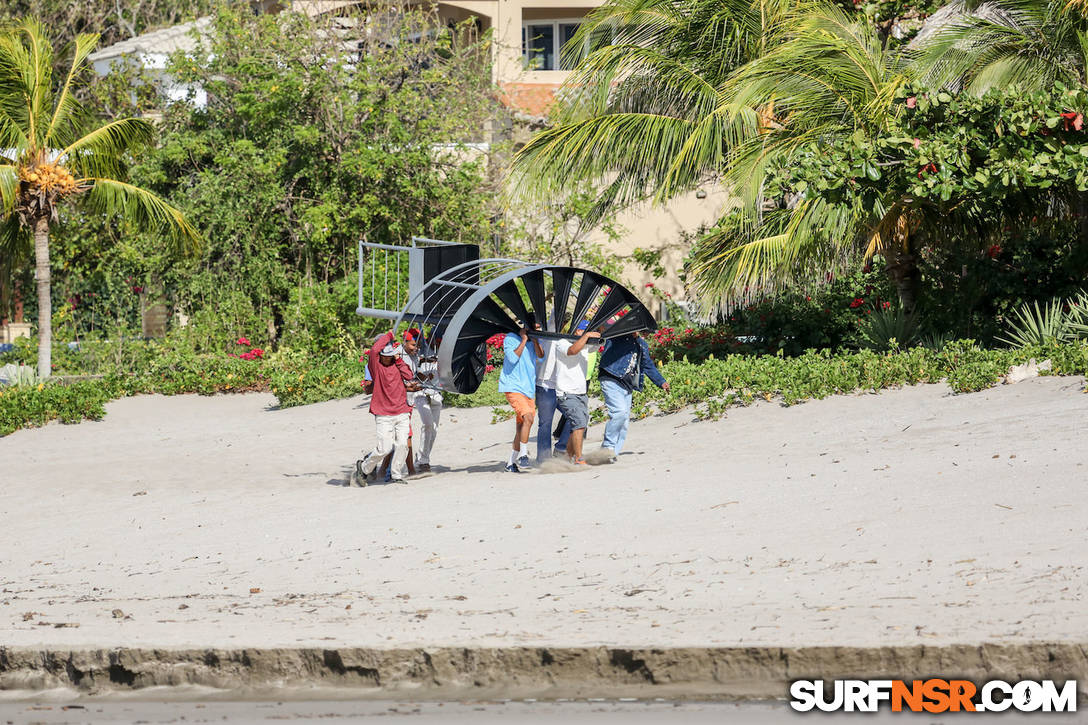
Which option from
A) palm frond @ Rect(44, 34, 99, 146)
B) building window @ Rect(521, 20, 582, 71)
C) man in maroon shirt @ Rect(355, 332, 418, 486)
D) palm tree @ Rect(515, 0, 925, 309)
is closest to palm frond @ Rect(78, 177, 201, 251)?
palm frond @ Rect(44, 34, 99, 146)

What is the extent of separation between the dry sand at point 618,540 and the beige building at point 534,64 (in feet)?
33.6

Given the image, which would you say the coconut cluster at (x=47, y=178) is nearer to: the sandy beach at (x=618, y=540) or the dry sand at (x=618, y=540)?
the sandy beach at (x=618, y=540)

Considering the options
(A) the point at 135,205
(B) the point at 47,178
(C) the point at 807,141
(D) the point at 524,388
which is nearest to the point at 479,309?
(D) the point at 524,388

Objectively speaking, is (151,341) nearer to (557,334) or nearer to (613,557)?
(557,334)

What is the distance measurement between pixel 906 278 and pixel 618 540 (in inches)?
347

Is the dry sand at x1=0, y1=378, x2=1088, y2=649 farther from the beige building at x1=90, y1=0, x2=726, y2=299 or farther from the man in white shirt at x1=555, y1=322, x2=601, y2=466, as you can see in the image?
the beige building at x1=90, y1=0, x2=726, y2=299

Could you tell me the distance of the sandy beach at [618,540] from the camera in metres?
6.16

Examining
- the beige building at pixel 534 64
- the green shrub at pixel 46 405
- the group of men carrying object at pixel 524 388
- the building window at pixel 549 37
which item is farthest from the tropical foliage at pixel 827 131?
the building window at pixel 549 37

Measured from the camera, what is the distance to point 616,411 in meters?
11.7

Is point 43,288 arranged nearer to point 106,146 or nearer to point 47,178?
point 47,178

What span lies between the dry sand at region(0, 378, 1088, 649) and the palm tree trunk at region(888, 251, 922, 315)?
2.81 metres

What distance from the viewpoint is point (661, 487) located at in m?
10.1

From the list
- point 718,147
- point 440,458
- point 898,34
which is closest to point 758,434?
point 440,458

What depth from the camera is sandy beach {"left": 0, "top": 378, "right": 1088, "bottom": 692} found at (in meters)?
6.16
